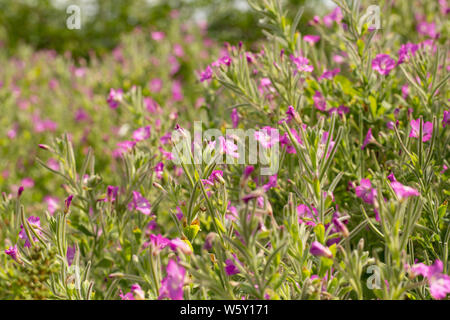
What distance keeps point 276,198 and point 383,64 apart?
69 cm

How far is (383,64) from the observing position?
1.77 metres

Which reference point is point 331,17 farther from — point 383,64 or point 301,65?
point 301,65

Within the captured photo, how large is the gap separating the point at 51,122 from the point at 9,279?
272 centimetres

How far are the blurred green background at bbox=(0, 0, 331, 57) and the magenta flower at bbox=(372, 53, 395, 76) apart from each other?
4.98 m

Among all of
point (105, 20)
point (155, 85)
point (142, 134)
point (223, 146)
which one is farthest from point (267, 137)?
point (105, 20)

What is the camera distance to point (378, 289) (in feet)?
3.50

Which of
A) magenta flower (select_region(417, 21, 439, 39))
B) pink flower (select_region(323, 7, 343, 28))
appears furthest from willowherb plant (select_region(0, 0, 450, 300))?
magenta flower (select_region(417, 21, 439, 39))

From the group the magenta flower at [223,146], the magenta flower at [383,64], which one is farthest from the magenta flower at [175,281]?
the magenta flower at [383,64]

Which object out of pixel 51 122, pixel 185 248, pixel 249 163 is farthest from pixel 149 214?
pixel 51 122

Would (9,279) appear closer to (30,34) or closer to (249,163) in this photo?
(249,163)

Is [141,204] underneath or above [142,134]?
underneath

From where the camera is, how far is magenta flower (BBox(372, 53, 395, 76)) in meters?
1.75

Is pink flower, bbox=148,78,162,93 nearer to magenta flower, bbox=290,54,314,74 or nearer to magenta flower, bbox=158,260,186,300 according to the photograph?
magenta flower, bbox=290,54,314,74

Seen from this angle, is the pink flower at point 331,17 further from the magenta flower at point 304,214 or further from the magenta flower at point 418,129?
the magenta flower at point 304,214
